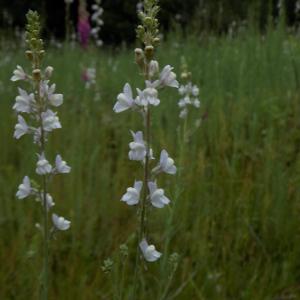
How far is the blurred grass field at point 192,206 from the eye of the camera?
6.64 feet

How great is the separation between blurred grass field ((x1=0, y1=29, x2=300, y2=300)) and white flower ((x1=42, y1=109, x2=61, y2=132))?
0.39 meters

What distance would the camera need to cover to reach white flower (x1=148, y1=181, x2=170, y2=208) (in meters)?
1.23

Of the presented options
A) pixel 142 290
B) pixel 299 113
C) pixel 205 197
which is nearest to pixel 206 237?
pixel 205 197

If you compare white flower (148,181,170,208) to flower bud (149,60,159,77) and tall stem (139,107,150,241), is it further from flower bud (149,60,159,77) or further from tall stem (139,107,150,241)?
flower bud (149,60,159,77)

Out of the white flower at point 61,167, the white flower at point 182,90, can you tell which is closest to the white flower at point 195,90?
the white flower at point 182,90

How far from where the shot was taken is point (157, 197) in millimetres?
1233

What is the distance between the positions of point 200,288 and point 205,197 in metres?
0.52

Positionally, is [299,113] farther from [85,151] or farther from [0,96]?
[0,96]

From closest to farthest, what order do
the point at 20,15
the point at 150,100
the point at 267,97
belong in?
the point at 150,100 → the point at 267,97 → the point at 20,15

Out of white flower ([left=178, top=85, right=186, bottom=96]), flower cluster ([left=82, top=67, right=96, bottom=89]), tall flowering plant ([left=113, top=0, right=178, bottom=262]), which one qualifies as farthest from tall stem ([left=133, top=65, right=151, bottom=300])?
flower cluster ([left=82, top=67, right=96, bottom=89])

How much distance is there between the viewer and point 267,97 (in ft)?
11.8

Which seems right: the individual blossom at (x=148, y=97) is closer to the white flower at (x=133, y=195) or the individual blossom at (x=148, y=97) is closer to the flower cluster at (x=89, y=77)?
the white flower at (x=133, y=195)

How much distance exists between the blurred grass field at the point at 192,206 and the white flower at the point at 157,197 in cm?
25

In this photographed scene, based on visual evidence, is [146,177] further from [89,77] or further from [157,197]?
[89,77]
